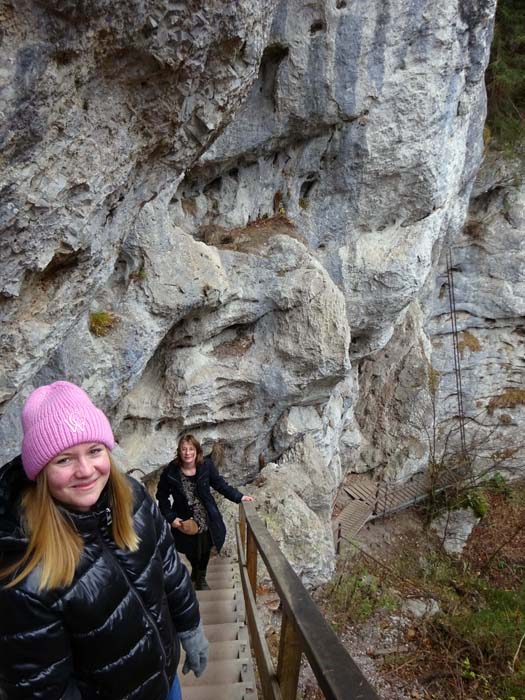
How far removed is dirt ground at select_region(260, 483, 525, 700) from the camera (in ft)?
17.8

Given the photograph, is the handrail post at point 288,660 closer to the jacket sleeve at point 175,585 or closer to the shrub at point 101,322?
the jacket sleeve at point 175,585

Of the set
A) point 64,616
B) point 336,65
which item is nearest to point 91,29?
point 64,616

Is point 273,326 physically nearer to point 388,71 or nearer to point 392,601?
point 388,71

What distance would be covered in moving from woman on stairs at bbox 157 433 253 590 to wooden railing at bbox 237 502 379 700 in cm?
69

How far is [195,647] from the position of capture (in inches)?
84.2

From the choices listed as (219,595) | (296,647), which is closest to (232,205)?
(219,595)

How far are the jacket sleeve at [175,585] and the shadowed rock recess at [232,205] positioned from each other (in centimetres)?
174

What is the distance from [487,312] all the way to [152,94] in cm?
1337

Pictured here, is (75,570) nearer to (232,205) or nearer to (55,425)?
(55,425)

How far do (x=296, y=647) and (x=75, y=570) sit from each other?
1170 millimetres

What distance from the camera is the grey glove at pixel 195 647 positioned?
2118 millimetres

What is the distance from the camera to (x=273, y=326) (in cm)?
721

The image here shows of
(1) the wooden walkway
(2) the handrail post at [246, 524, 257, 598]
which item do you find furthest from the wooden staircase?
(1) the wooden walkway

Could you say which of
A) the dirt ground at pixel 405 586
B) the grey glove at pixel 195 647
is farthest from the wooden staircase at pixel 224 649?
the dirt ground at pixel 405 586
